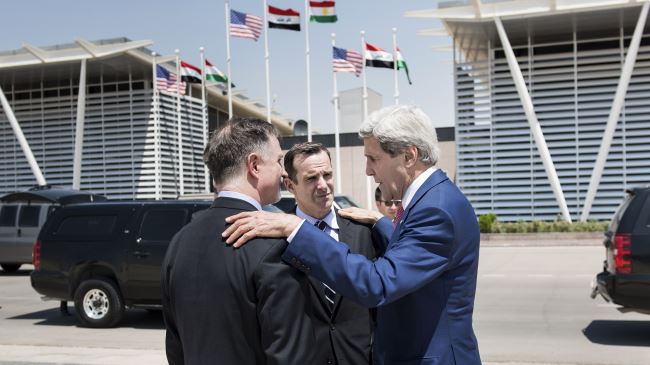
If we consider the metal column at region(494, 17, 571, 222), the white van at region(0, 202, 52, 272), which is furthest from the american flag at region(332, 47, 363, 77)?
the white van at region(0, 202, 52, 272)

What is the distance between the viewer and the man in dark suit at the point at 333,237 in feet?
9.79

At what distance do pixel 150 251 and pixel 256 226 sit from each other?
29.9ft

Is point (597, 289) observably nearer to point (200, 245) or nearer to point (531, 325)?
point (531, 325)

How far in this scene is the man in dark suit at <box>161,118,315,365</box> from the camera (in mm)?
2572

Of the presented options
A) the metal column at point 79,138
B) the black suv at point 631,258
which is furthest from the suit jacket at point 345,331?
the metal column at point 79,138

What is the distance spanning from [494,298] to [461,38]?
23.6 meters

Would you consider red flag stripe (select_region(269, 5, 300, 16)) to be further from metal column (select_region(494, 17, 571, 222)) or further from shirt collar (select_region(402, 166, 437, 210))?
shirt collar (select_region(402, 166, 437, 210))

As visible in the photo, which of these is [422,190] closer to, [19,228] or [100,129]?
[19,228]

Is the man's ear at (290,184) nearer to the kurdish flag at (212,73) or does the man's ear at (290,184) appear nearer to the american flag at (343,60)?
the american flag at (343,60)

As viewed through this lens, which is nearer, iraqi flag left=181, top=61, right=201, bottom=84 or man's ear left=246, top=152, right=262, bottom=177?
man's ear left=246, top=152, right=262, bottom=177

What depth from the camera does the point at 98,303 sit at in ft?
38.1

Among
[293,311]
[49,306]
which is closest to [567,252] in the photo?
[49,306]

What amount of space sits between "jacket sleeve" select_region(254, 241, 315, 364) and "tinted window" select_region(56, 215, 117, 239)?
9.64 meters

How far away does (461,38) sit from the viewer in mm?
35656
